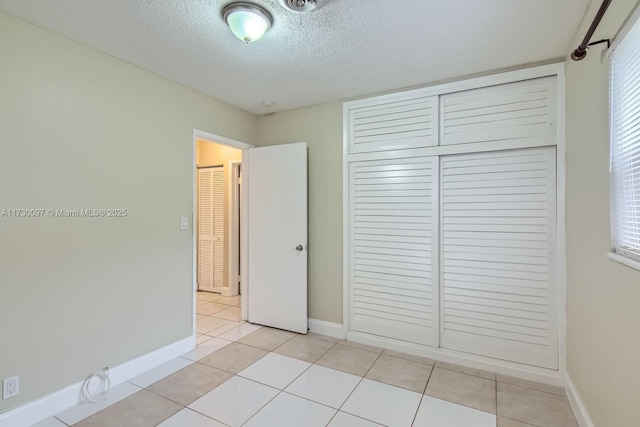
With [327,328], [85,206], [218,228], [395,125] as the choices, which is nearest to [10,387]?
[85,206]

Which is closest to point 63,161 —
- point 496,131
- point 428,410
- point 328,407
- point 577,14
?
point 328,407

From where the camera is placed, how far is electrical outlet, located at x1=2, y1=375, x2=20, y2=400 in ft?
5.68

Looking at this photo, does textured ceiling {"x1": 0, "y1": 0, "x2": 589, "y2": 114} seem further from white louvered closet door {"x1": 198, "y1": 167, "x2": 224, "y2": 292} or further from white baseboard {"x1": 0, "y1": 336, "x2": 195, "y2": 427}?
white baseboard {"x1": 0, "y1": 336, "x2": 195, "y2": 427}

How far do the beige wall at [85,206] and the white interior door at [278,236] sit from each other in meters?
0.80

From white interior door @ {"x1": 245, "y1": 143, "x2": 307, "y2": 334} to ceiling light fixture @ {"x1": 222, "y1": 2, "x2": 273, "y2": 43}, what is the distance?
1.45m

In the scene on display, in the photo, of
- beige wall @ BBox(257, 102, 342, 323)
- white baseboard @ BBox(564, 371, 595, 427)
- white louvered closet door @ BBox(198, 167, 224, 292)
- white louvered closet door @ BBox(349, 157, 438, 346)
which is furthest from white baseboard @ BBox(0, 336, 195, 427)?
white baseboard @ BBox(564, 371, 595, 427)

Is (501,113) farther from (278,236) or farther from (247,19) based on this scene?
(278,236)

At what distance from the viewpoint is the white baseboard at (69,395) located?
5.81 ft

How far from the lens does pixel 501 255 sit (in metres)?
2.43

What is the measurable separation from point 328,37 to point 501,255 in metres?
2.12

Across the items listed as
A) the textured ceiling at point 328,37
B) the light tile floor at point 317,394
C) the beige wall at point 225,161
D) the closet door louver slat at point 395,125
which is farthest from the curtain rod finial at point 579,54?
the beige wall at point 225,161

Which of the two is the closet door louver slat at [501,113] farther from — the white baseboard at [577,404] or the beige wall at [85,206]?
the beige wall at [85,206]

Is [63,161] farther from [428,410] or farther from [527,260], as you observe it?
[527,260]

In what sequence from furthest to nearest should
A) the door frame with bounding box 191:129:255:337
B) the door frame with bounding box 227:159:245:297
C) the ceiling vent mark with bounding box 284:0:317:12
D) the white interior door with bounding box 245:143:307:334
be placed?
1. the door frame with bounding box 227:159:245:297
2. the white interior door with bounding box 245:143:307:334
3. the door frame with bounding box 191:129:255:337
4. the ceiling vent mark with bounding box 284:0:317:12
